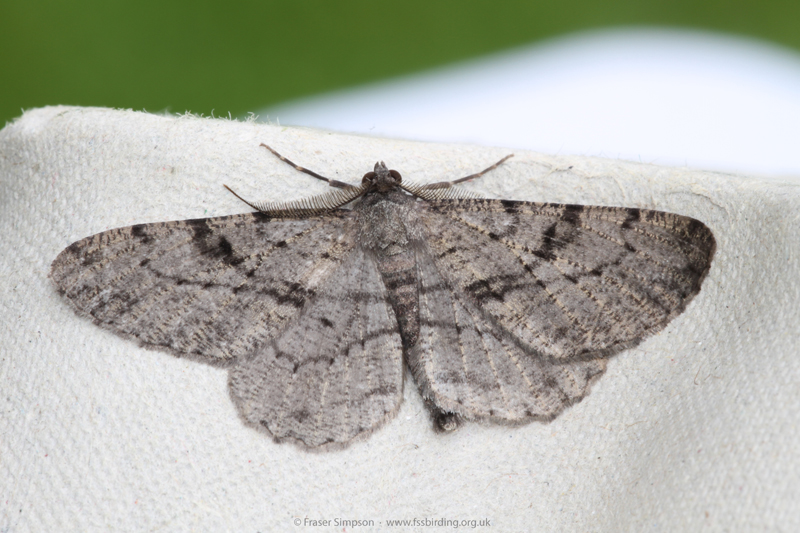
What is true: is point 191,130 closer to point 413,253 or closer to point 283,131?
point 283,131

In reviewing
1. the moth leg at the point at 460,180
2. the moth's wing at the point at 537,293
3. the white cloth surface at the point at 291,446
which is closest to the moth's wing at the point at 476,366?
the moth's wing at the point at 537,293

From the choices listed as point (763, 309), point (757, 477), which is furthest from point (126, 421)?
point (763, 309)

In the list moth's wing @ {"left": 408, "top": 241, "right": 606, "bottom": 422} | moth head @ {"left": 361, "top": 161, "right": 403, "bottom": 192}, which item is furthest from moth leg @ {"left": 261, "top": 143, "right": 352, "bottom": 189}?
moth's wing @ {"left": 408, "top": 241, "right": 606, "bottom": 422}

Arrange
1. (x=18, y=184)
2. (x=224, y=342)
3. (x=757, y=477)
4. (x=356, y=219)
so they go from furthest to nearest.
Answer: (x=18, y=184), (x=356, y=219), (x=224, y=342), (x=757, y=477)

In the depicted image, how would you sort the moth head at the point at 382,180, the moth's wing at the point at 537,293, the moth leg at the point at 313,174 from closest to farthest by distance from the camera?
1. the moth's wing at the point at 537,293
2. the moth head at the point at 382,180
3. the moth leg at the point at 313,174

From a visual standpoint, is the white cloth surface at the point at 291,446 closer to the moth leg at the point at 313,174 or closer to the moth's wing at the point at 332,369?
the moth's wing at the point at 332,369

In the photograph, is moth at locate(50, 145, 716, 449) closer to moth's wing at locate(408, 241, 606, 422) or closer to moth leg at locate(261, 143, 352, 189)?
moth's wing at locate(408, 241, 606, 422)

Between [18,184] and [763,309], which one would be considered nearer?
[763,309]
